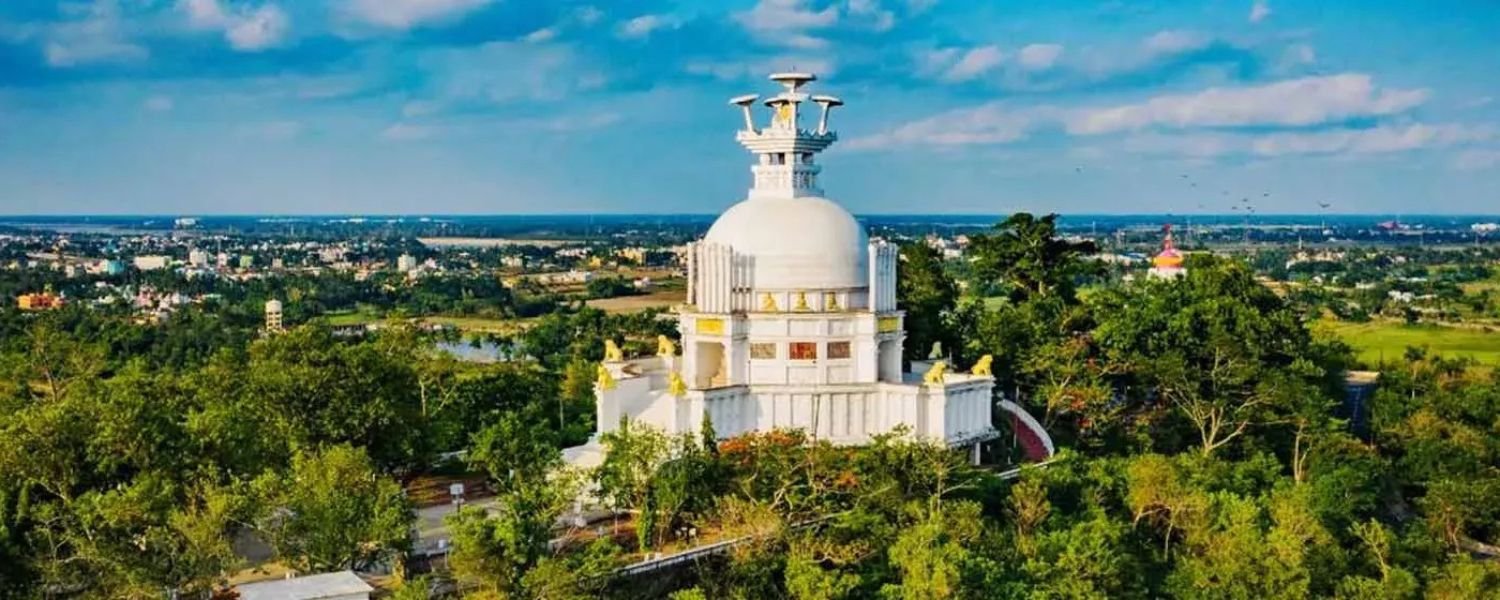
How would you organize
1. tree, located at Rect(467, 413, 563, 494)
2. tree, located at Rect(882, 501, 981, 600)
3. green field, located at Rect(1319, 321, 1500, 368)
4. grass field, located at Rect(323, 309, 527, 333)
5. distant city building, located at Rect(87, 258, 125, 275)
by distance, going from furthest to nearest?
distant city building, located at Rect(87, 258, 125, 275) < grass field, located at Rect(323, 309, 527, 333) < green field, located at Rect(1319, 321, 1500, 368) < tree, located at Rect(467, 413, 563, 494) < tree, located at Rect(882, 501, 981, 600)

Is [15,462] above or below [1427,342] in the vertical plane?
above

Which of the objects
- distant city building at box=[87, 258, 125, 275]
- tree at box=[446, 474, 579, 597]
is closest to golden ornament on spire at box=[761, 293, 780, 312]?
tree at box=[446, 474, 579, 597]

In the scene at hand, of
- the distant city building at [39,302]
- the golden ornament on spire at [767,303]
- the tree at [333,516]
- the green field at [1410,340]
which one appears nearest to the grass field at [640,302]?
the distant city building at [39,302]

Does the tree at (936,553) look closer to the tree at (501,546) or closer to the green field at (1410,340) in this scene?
the tree at (501,546)

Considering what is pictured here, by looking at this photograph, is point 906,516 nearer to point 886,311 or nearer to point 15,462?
point 886,311

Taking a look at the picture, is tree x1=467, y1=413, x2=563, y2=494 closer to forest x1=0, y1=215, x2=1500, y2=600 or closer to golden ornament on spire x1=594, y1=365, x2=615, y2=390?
forest x1=0, y1=215, x2=1500, y2=600

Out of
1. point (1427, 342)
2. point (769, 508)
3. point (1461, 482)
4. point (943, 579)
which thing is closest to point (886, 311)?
point (769, 508)
